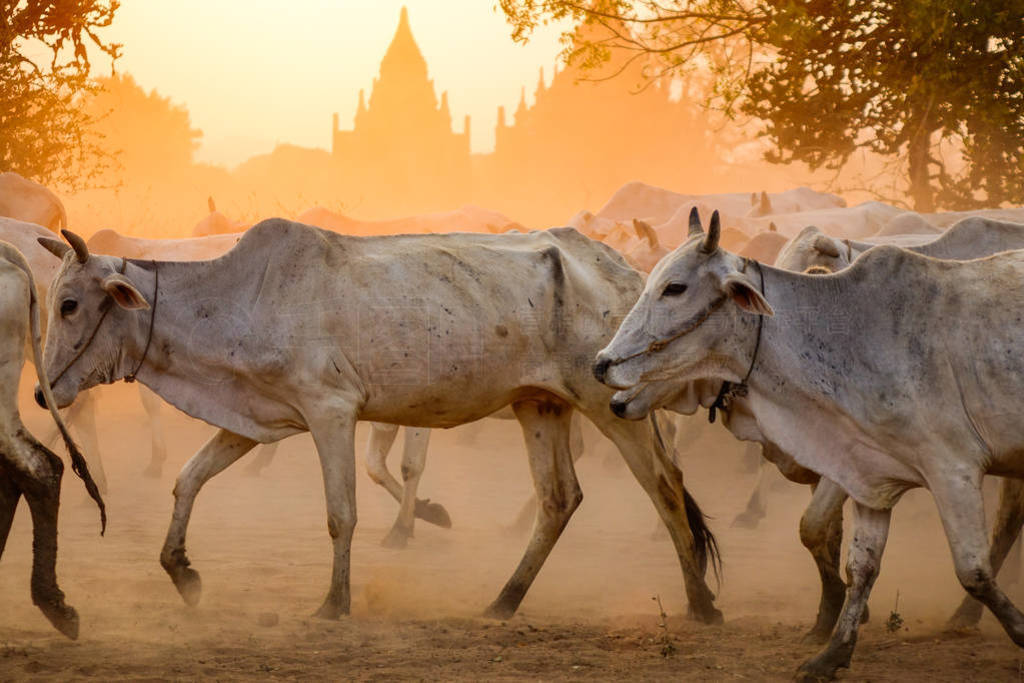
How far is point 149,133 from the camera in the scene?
185 feet

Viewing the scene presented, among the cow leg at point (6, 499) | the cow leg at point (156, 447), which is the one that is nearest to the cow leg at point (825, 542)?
the cow leg at point (6, 499)

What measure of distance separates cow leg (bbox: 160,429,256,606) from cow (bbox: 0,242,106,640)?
2.33ft

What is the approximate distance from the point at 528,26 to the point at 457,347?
5827 mm

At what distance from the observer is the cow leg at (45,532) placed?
5.38 meters

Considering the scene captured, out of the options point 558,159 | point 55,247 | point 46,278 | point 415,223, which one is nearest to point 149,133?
point 558,159

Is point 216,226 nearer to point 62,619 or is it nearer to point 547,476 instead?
point 547,476

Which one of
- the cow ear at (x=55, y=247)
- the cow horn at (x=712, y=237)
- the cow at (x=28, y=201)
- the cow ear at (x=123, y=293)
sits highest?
the cow at (x=28, y=201)

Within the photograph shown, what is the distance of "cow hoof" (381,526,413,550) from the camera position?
8.05m

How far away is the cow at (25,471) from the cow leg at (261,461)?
497 cm

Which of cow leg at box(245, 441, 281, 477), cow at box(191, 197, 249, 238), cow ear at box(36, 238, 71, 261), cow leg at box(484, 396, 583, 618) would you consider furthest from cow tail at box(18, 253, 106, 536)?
cow at box(191, 197, 249, 238)

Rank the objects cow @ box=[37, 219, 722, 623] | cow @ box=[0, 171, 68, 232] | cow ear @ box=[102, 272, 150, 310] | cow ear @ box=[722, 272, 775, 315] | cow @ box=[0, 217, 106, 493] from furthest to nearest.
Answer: cow @ box=[0, 171, 68, 232] → cow @ box=[0, 217, 106, 493] → cow @ box=[37, 219, 722, 623] → cow ear @ box=[102, 272, 150, 310] → cow ear @ box=[722, 272, 775, 315]

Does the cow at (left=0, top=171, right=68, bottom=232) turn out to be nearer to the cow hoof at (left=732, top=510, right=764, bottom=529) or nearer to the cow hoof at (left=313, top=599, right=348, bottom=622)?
the cow hoof at (left=732, top=510, right=764, bottom=529)

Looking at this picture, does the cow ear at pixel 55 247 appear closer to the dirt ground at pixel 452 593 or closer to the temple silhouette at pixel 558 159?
the dirt ground at pixel 452 593

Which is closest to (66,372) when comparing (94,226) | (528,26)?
(528,26)
